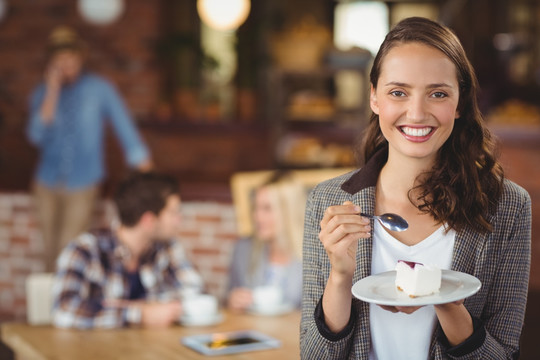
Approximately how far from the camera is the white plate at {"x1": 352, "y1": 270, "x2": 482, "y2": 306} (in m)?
1.45

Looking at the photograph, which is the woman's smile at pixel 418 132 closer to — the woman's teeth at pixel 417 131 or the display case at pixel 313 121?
the woman's teeth at pixel 417 131

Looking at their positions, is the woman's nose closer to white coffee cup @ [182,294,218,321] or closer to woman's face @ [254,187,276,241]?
white coffee cup @ [182,294,218,321]

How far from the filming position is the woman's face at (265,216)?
376cm

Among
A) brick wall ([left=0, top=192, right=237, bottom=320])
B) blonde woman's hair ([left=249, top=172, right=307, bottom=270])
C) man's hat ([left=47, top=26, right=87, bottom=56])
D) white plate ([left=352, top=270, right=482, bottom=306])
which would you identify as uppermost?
man's hat ([left=47, top=26, right=87, bottom=56])

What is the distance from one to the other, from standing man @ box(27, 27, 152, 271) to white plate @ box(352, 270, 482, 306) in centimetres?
397

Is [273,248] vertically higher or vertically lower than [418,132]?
lower

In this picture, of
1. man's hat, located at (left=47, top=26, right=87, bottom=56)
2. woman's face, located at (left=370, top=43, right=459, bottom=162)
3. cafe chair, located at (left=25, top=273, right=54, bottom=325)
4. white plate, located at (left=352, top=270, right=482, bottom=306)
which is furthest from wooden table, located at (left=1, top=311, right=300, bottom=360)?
A: man's hat, located at (left=47, top=26, right=87, bottom=56)

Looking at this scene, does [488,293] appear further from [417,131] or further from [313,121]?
[313,121]

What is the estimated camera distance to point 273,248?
3.81 meters

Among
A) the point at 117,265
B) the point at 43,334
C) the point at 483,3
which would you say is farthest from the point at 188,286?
the point at 483,3

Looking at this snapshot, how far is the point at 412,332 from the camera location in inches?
65.5

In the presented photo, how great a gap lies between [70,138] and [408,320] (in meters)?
4.23

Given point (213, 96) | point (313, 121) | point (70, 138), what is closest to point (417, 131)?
point (70, 138)

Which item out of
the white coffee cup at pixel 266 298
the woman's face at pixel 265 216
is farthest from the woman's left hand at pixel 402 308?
the woman's face at pixel 265 216
